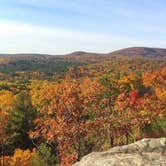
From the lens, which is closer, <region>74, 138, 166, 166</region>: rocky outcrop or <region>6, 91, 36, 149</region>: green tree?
<region>74, 138, 166, 166</region>: rocky outcrop

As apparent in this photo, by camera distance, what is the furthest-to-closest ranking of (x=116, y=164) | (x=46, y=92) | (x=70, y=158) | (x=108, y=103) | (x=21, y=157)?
(x=21, y=157) < (x=108, y=103) < (x=46, y=92) < (x=70, y=158) < (x=116, y=164)

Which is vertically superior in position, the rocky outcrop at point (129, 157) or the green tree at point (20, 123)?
the rocky outcrop at point (129, 157)

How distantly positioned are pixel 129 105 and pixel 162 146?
854 inches

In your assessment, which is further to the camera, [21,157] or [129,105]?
[21,157]

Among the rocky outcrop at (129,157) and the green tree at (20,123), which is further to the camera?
the green tree at (20,123)

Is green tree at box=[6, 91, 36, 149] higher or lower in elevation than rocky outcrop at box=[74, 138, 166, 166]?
lower

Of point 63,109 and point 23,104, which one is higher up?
point 63,109

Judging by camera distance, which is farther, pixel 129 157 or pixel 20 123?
pixel 20 123

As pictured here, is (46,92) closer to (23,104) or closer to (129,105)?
(129,105)

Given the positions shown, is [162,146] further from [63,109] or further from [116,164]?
[63,109]

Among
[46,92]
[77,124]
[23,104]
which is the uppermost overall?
[46,92]

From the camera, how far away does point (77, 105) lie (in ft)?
89.1

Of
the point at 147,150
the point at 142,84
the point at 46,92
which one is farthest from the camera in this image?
the point at 142,84

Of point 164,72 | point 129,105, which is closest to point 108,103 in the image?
point 129,105
